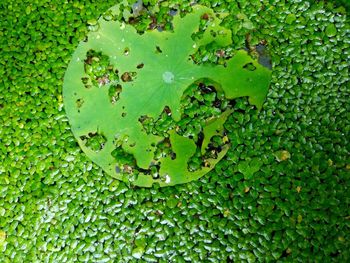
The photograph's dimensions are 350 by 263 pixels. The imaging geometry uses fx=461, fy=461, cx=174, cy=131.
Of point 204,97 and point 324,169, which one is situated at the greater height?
point 204,97

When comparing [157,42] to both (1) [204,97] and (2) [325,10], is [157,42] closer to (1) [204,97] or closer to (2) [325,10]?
→ (1) [204,97]

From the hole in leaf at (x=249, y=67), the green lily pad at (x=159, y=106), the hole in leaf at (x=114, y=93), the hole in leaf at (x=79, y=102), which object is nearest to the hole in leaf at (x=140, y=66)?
the green lily pad at (x=159, y=106)

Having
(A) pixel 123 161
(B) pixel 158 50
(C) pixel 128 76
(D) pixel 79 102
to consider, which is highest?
(B) pixel 158 50

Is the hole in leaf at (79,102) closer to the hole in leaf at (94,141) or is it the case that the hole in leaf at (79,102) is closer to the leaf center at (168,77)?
the hole in leaf at (94,141)

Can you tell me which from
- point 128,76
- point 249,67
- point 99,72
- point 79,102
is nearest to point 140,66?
point 128,76

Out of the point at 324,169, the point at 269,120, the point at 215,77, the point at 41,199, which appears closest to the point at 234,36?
the point at 215,77

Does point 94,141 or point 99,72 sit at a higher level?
point 99,72

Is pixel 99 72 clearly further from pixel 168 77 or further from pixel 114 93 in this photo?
pixel 168 77
